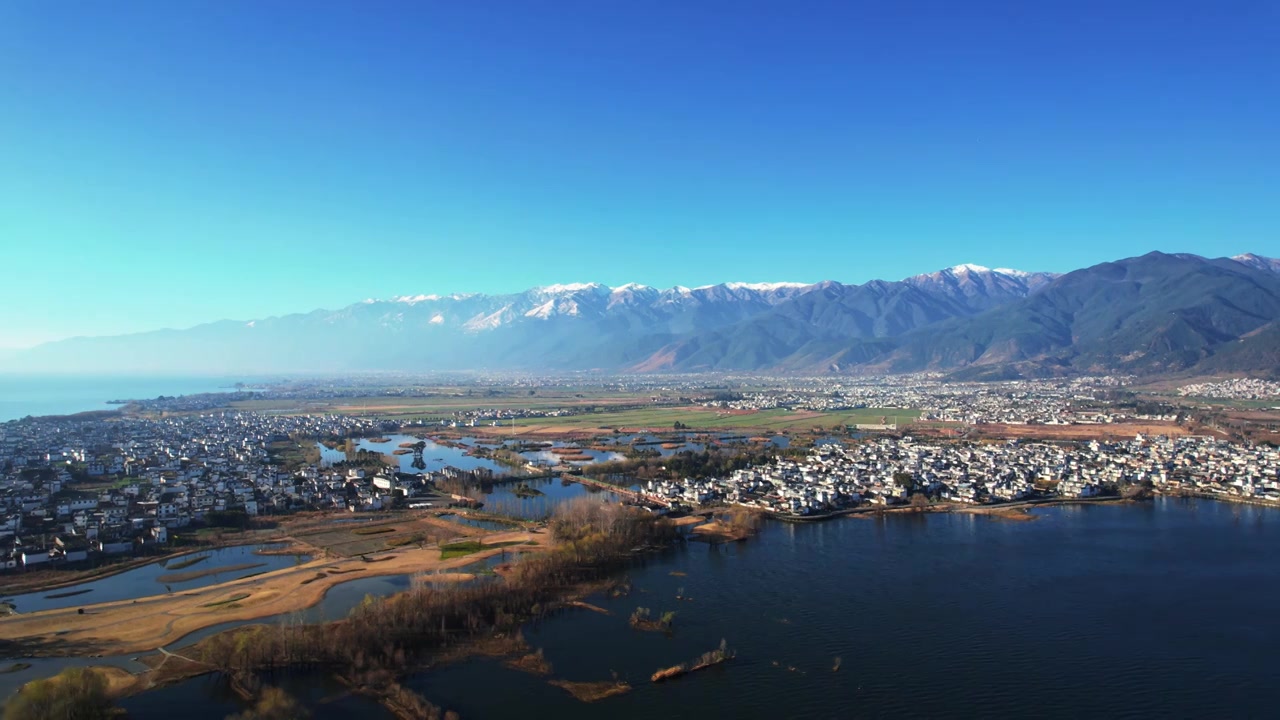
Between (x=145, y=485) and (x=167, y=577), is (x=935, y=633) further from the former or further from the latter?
(x=145, y=485)

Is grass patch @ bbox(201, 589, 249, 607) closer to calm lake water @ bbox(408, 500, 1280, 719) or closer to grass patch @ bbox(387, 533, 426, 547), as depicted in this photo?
grass patch @ bbox(387, 533, 426, 547)

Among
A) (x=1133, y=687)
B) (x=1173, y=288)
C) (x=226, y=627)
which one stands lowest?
(x=1133, y=687)

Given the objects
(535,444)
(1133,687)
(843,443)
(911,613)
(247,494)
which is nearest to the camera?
(1133,687)

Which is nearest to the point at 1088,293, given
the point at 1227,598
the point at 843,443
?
the point at 843,443

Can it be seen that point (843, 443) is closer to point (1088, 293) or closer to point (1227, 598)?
point (1227, 598)

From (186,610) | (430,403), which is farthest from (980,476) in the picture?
(430,403)

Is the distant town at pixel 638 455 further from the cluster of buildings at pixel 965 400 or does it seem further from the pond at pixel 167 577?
the pond at pixel 167 577
